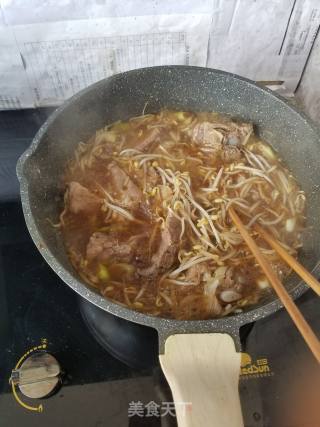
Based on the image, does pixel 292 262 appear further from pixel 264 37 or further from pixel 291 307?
pixel 264 37

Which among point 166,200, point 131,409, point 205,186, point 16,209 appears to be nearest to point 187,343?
point 131,409

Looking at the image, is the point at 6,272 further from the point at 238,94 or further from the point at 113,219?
the point at 238,94

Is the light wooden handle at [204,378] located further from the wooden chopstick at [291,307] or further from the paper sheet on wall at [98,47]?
the paper sheet on wall at [98,47]

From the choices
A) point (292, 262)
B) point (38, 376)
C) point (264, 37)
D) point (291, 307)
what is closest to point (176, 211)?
point (292, 262)

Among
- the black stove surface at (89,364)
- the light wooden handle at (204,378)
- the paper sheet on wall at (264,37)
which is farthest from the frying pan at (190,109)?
the paper sheet on wall at (264,37)

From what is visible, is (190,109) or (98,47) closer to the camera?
(98,47)

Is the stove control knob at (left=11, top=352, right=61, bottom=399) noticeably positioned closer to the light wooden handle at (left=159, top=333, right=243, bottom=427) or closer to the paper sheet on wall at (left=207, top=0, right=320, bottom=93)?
the light wooden handle at (left=159, top=333, right=243, bottom=427)
